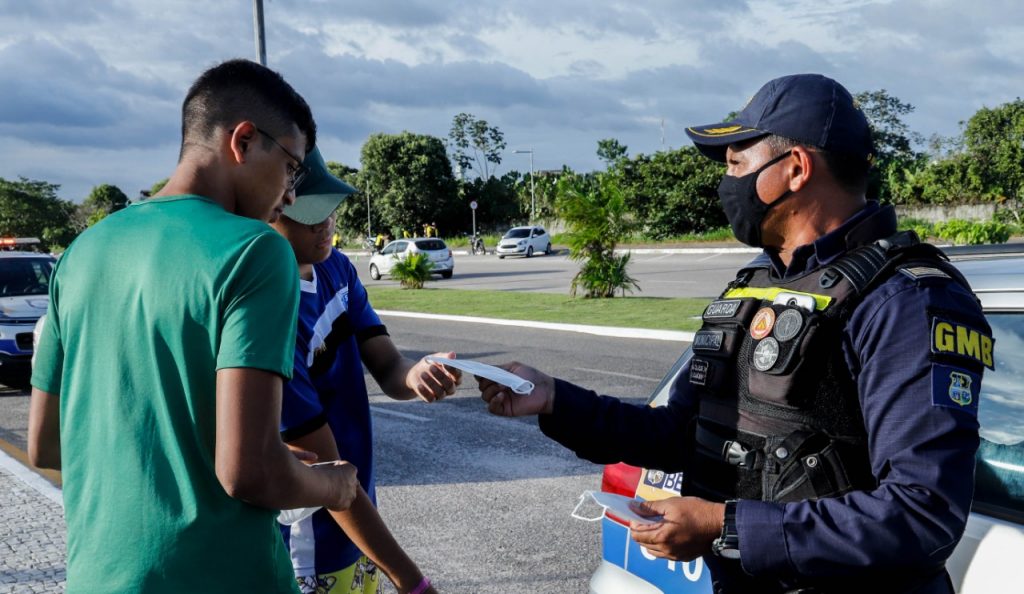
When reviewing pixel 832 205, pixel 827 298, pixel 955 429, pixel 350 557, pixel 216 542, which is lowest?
pixel 350 557

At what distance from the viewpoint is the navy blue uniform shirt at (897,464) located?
4.85 ft

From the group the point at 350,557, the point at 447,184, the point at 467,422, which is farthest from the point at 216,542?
the point at 447,184

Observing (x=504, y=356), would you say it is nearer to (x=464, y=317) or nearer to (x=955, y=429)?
(x=464, y=317)

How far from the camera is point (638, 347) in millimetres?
11633

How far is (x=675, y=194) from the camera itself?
40.5 m

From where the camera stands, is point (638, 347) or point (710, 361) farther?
point (638, 347)

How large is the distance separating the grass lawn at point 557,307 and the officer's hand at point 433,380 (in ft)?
34.8

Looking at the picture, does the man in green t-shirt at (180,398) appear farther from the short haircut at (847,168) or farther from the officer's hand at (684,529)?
the short haircut at (847,168)

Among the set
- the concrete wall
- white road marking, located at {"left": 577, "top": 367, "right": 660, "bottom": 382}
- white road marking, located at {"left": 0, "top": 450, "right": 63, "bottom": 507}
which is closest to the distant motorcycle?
the concrete wall

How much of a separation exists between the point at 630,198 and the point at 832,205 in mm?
40620

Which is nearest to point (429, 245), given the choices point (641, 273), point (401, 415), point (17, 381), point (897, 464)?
point (641, 273)

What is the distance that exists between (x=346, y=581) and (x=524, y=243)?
37667 millimetres

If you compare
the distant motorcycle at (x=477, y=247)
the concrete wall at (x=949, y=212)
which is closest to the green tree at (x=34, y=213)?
the distant motorcycle at (x=477, y=247)

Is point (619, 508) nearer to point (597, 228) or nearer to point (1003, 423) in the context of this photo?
point (1003, 423)
